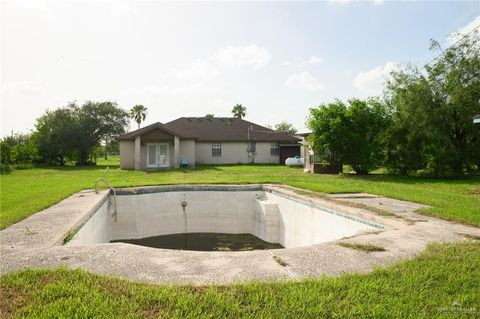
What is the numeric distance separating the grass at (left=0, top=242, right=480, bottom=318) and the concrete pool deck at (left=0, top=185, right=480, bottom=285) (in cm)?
28

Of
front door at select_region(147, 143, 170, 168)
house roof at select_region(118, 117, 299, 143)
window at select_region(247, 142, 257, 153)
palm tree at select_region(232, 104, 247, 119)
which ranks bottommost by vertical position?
front door at select_region(147, 143, 170, 168)

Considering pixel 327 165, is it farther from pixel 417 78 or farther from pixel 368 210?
pixel 368 210

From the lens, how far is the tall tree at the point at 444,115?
700 inches

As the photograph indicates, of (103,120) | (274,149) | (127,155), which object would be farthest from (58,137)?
(274,149)

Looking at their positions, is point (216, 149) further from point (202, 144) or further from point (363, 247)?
point (363, 247)

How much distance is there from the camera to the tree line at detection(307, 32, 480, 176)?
17.9 m

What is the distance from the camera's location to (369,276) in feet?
11.3

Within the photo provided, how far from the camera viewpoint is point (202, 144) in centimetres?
3178

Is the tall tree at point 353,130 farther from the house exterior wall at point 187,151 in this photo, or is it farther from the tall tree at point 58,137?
the tall tree at point 58,137

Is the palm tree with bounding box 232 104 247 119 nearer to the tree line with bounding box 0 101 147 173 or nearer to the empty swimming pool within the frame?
the tree line with bounding box 0 101 147 173

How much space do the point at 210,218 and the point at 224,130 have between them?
22.0 meters

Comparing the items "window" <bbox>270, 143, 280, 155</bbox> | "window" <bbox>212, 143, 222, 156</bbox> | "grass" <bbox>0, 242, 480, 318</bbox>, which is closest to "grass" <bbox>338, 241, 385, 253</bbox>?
"grass" <bbox>0, 242, 480, 318</bbox>

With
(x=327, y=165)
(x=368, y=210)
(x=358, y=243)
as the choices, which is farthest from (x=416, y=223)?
(x=327, y=165)

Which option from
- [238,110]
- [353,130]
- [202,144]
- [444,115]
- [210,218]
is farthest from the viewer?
[238,110]
